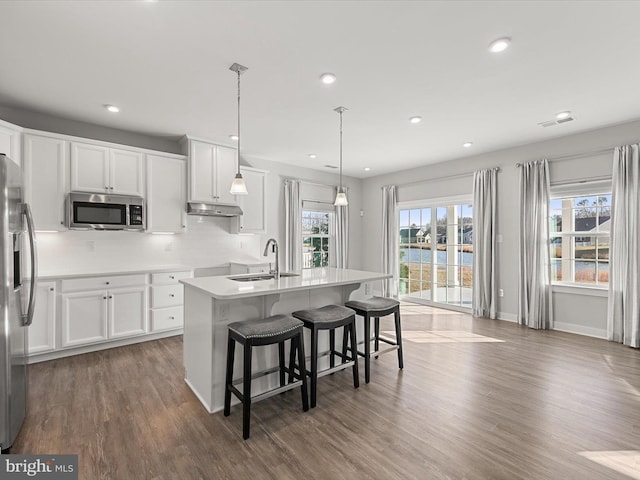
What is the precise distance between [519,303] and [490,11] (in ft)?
14.1

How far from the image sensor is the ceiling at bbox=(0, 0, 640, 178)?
6.75 feet

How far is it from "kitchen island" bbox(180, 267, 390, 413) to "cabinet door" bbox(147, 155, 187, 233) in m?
1.93

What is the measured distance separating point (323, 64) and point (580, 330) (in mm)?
4904

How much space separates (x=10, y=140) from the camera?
322 cm

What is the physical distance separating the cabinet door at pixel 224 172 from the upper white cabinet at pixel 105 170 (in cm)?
101

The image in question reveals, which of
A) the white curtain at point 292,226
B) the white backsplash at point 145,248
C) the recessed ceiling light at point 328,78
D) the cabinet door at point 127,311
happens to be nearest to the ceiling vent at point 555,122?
the recessed ceiling light at point 328,78

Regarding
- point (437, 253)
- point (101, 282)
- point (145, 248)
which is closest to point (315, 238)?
point (437, 253)

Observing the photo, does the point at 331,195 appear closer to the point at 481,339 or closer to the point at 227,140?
the point at 227,140

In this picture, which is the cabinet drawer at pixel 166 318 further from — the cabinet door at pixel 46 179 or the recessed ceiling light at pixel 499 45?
the recessed ceiling light at pixel 499 45

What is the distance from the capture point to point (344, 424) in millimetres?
2281

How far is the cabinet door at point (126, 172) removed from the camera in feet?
13.0

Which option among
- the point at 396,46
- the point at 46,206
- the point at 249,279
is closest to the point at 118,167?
the point at 46,206

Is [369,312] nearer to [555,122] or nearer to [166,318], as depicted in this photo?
[166,318]

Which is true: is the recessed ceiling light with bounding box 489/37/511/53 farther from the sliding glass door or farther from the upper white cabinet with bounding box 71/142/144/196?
the upper white cabinet with bounding box 71/142/144/196
